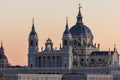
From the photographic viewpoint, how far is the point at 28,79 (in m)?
195

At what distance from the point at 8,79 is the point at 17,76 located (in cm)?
209

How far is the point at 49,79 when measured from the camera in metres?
200

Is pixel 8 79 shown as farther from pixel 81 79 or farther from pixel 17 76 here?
pixel 81 79

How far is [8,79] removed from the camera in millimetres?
192750

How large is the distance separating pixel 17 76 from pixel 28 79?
2.06 metres

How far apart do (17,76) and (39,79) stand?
4701mm

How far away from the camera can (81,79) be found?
199750 mm

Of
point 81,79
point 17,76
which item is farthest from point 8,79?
point 81,79

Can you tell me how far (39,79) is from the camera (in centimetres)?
19688

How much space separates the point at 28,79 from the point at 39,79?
2.83m

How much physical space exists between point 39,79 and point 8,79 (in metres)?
6.69

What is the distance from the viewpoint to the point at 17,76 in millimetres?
194125

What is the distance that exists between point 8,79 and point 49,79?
32.8 ft
